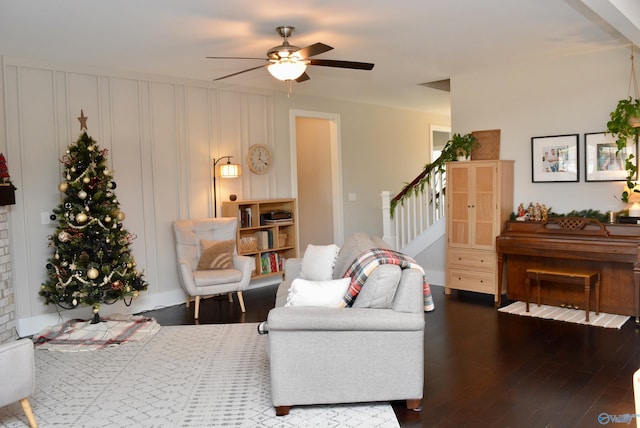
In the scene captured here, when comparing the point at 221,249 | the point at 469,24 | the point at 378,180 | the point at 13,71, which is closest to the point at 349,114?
the point at 378,180

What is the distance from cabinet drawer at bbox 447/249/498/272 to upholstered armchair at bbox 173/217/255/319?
91.7 inches

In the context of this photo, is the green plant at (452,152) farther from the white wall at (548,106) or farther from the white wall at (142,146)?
the white wall at (142,146)

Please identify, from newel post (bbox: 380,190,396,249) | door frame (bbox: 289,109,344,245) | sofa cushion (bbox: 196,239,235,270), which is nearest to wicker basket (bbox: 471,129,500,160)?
newel post (bbox: 380,190,396,249)

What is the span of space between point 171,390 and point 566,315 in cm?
375

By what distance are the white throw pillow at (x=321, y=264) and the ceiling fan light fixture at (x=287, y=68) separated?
4.61 feet

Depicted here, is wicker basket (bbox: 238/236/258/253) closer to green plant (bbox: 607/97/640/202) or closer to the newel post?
the newel post

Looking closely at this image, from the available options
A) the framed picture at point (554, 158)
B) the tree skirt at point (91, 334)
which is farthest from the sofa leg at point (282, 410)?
the framed picture at point (554, 158)

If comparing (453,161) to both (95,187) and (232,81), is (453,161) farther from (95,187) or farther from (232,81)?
(95,187)

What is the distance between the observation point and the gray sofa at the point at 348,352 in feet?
9.69

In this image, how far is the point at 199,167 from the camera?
6.21 meters

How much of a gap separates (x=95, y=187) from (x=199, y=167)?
1.60m

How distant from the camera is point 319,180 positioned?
8234 mm

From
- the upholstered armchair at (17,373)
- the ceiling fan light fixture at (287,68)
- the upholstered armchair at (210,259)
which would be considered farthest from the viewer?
the upholstered armchair at (210,259)

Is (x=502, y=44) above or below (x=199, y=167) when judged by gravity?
above
